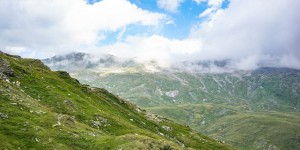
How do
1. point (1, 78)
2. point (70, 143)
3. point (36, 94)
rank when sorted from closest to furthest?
point (70, 143), point (1, 78), point (36, 94)

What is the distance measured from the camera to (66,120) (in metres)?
A: 80.2

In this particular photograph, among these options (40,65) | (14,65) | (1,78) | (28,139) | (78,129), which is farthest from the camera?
(40,65)

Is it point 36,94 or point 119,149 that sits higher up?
point 36,94

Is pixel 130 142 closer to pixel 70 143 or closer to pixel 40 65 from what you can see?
pixel 70 143

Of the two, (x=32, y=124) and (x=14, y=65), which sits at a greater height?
(x=14, y=65)

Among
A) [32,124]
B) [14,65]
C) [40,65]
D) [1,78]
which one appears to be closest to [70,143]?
[32,124]

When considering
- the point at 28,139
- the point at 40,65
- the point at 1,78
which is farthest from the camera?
the point at 40,65

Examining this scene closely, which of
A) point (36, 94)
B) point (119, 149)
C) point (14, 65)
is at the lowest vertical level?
point (119, 149)

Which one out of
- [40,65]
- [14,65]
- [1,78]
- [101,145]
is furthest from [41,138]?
[40,65]

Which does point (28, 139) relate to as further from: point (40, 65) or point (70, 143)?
point (40, 65)

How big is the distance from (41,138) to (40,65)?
104076 mm

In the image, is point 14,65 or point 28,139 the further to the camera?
point 14,65

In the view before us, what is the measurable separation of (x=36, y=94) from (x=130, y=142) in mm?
41211

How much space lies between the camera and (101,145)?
231 feet
